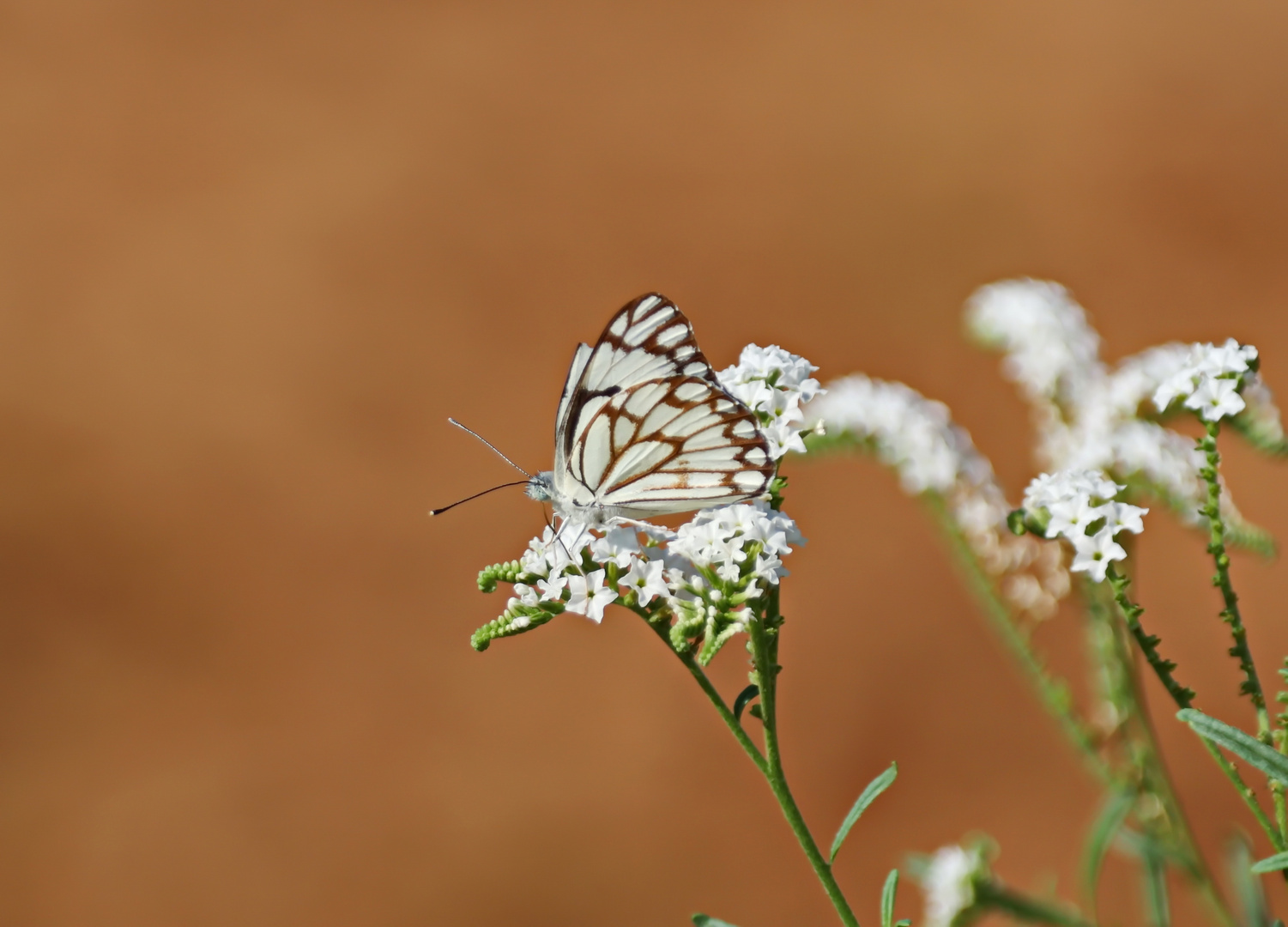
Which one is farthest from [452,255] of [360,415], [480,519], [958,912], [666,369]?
[958,912]

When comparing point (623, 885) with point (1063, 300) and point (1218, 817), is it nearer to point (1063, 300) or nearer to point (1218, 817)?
point (1218, 817)

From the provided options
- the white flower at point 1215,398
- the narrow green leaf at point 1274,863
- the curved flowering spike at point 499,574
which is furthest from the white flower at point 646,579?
the white flower at point 1215,398

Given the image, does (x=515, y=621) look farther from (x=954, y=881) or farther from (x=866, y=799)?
(x=954, y=881)

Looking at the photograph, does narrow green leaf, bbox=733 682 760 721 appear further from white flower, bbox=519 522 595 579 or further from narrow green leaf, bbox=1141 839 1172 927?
narrow green leaf, bbox=1141 839 1172 927

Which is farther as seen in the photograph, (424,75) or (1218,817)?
(424,75)

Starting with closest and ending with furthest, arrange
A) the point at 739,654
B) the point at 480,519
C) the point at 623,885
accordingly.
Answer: the point at 623,885
the point at 739,654
the point at 480,519

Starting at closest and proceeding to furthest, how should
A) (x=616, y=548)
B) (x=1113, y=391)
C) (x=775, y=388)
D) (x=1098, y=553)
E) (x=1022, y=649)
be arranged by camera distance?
(x=1098, y=553)
(x=616, y=548)
(x=775, y=388)
(x=1022, y=649)
(x=1113, y=391)

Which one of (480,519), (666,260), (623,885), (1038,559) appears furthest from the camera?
(666,260)

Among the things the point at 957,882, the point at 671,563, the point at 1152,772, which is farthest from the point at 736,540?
the point at 1152,772
